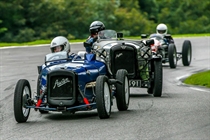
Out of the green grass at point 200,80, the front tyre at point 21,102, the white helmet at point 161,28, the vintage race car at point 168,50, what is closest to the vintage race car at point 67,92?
the front tyre at point 21,102

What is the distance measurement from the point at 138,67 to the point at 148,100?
3.92 feet

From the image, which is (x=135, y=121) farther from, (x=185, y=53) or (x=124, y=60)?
(x=185, y=53)

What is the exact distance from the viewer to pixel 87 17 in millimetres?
57531

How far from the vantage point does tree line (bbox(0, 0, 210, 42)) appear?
1986 inches

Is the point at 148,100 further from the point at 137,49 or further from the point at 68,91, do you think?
the point at 68,91

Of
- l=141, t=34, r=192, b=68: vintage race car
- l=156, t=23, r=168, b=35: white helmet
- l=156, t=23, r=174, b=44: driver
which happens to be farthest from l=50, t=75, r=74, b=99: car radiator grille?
l=156, t=23, r=168, b=35: white helmet

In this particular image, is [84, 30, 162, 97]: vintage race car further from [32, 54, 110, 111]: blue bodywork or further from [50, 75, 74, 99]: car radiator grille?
[50, 75, 74, 99]: car radiator grille

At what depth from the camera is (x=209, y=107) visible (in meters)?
14.5

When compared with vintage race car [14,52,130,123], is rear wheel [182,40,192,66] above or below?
below

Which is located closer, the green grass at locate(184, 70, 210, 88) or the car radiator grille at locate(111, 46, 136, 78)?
the car radiator grille at locate(111, 46, 136, 78)

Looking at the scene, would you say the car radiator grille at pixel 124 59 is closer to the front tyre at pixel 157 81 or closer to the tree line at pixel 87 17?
the front tyre at pixel 157 81

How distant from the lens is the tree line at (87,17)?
50.4m

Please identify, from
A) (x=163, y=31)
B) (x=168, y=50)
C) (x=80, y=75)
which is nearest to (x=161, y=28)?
(x=163, y=31)

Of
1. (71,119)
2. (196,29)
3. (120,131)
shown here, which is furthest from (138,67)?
(196,29)
